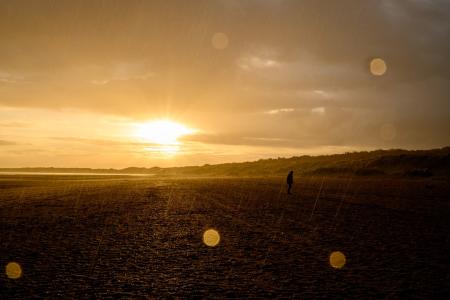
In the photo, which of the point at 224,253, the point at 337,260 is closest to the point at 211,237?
the point at 224,253

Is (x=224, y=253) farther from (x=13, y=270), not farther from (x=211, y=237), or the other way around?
(x=13, y=270)

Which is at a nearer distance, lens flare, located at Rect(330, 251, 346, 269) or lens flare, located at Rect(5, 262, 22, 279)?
lens flare, located at Rect(5, 262, 22, 279)

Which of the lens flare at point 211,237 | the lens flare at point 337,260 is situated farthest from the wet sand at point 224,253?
the lens flare at point 211,237

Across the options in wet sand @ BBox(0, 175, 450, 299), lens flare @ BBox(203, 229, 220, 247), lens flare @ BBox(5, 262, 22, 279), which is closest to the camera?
wet sand @ BBox(0, 175, 450, 299)

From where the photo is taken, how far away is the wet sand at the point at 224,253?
979 cm

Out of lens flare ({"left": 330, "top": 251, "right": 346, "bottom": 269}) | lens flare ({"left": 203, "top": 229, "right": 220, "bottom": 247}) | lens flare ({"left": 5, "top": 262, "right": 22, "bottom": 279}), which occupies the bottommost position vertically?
lens flare ({"left": 330, "top": 251, "right": 346, "bottom": 269})

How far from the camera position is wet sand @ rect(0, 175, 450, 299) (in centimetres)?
979

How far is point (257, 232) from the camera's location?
703 inches

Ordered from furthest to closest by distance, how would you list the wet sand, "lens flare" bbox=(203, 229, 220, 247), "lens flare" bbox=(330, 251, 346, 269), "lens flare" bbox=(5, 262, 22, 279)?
"lens flare" bbox=(203, 229, 220, 247), "lens flare" bbox=(330, 251, 346, 269), "lens flare" bbox=(5, 262, 22, 279), the wet sand

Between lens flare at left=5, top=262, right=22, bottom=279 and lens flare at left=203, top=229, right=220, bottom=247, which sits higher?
lens flare at left=5, top=262, right=22, bottom=279

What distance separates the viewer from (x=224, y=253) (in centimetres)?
1367

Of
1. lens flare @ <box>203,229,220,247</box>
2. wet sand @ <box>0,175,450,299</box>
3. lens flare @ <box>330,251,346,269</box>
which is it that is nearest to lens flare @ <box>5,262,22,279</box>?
wet sand @ <box>0,175,450,299</box>

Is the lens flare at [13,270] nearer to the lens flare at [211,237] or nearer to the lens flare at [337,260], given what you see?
the lens flare at [211,237]

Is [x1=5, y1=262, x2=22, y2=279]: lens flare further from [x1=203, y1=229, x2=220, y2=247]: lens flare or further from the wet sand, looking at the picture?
[x1=203, y1=229, x2=220, y2=247]: lens flare
